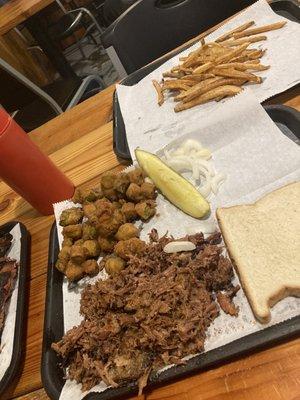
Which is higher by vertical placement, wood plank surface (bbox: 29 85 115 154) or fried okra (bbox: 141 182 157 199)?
wood plank surface (bbox: 29 85 115 154)

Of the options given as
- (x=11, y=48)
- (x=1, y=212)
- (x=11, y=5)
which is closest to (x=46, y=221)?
(x=1, y=212)

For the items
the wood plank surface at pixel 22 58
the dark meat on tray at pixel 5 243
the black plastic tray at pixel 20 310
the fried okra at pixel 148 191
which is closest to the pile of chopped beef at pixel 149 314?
the black plastic tray at pixel 20 310

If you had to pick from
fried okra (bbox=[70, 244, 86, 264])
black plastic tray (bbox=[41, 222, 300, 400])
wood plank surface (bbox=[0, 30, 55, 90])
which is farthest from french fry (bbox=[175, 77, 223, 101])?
wood plank surface (bbox=[0, 30, 55, 90])

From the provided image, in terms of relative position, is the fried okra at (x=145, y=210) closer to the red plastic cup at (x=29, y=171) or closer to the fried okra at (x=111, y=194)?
the fried okra at (x=111, y=194)

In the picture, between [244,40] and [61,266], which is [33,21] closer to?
[244,40]

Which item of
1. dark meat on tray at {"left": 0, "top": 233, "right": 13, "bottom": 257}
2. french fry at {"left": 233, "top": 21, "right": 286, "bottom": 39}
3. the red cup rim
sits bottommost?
dark meat on tray at {"left": 0, "top": 233, "right": 13, "bottom": 257}

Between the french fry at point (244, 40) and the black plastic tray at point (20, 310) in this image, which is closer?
the black plastic tray at point (20, 310)

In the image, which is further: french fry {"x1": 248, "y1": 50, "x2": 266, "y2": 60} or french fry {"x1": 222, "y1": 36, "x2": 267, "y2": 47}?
french fry {"x1": 222, "y1": 36, "x2": 267, "y2": 47}

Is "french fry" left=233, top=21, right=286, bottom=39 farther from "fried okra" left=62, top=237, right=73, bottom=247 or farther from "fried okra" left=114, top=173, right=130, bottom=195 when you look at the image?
Answer: "fried okra" left=62, top=237, right=73, bottom=247
